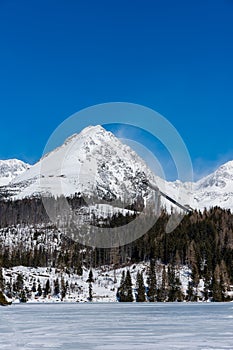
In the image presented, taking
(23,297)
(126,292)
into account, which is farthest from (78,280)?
(23,297)

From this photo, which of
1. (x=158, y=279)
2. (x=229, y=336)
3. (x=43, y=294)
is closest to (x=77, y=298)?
(x=43, y=294)

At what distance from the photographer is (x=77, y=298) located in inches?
5359

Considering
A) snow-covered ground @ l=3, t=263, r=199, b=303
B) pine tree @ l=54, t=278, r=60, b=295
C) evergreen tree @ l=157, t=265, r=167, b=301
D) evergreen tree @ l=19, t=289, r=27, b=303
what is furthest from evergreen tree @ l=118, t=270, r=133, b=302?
evergreen tree @ l=19, t=289, r=27, b=303

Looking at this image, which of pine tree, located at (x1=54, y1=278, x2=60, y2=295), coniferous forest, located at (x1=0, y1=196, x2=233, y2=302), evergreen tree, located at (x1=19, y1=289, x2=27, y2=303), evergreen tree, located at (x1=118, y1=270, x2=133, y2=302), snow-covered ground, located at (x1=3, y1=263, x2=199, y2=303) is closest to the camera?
evergreen tree, located at (x1=19, y1=289, x2=27, y2=303)

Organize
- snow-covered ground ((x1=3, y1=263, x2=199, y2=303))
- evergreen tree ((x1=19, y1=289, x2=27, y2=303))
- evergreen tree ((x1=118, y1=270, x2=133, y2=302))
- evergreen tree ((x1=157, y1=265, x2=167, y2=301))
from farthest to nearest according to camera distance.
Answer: snow-covered ground ((x1=3, y1=263, x2=199, y2=303)), evergreen tree ((x1=157, y1=265, x2=167, y2=301)), evergreen tree ((x1=118, y1=270, x2=133, y2=302)), evergreen tree ((x1=19, y1=289, x2=27, y2=303))

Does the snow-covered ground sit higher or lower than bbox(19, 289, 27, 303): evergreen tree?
higher

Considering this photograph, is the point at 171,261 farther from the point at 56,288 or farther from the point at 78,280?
the point at 56,288

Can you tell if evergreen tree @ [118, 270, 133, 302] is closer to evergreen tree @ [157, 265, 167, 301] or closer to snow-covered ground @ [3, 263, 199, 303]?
snow-covered ground @ [3, 263, 199, 303]

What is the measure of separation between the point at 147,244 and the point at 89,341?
170 meters

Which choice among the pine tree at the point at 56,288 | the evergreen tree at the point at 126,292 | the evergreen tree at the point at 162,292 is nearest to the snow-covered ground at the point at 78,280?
the pine tree at the point at 56,288

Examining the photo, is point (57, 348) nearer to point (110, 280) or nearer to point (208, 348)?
point (208, 348)

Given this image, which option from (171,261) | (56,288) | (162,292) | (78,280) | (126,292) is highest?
(171,261)

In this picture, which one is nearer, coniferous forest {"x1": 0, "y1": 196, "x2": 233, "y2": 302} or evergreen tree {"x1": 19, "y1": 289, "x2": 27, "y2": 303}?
evergreen tree {"x1": 19, "y1": 289, "x2": 27, "y2": 303}

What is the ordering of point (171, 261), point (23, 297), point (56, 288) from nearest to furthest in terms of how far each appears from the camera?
point (23, 297)
point (56, 288)
point (171, 261)
